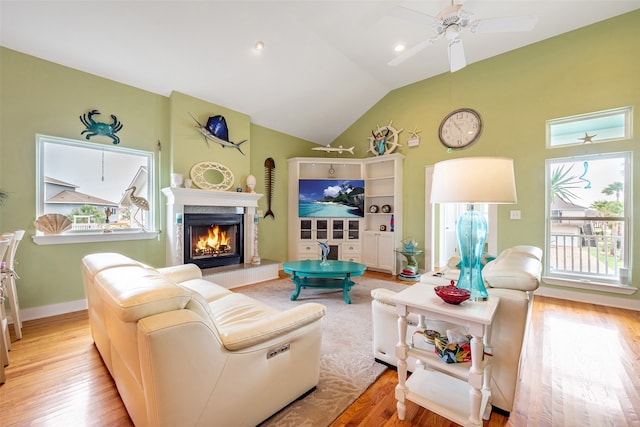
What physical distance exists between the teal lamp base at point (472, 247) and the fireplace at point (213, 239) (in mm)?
3582

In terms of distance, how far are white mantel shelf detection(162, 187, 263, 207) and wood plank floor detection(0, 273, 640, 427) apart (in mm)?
1739

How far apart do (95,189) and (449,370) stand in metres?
4.16

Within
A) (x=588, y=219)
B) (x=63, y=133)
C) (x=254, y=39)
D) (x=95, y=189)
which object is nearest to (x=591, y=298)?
(x=588, y=219)

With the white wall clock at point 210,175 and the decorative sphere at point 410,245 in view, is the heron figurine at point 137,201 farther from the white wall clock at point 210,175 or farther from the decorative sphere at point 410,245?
the decorative sphere at point 410,245

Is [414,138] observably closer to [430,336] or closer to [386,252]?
[386,252]

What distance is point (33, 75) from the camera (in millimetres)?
2814

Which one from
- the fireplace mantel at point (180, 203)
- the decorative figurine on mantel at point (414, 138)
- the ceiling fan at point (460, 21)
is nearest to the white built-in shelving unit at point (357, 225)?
the decorative figurine on mantel at point (414, 138)

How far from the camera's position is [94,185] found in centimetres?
331

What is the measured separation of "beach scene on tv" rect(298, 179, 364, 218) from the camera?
5.25 m

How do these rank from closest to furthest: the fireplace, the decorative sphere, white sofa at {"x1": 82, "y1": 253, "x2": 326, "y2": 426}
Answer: white sofa at {"x1": 82, "y1": 253, "x2": 326, "y2": 426}, the fireplace, the decorative sphere

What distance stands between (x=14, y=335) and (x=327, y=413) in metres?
3.02

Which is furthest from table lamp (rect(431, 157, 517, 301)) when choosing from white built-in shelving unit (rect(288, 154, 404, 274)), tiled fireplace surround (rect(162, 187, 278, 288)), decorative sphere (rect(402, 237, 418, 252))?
white built-in shelving unit (rect(288, 154, 404, 274))

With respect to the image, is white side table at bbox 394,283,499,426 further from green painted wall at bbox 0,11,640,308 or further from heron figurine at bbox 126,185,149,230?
heron figurine at bbox 126,185,149,230

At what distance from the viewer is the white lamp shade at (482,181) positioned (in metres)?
1.37
